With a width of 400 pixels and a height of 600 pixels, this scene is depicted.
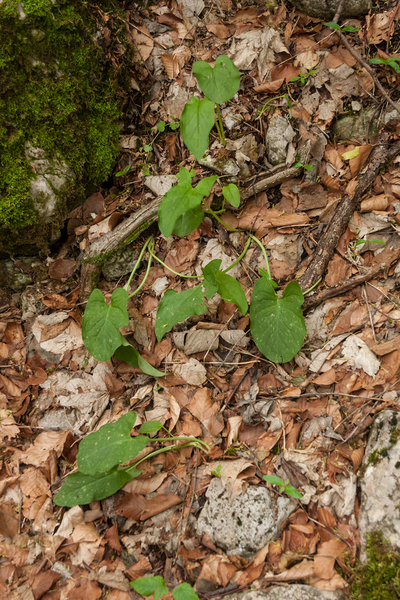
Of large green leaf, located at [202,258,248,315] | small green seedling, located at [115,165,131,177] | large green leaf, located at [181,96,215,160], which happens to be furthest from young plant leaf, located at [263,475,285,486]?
small green seedling, located at [115,165,131,177]

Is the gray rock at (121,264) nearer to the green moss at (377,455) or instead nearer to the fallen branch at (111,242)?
the fallen branch at (111,242)

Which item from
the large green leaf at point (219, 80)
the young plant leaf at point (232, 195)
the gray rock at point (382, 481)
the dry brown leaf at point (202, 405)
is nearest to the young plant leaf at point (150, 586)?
the dry brown leaf at point (202, 405)

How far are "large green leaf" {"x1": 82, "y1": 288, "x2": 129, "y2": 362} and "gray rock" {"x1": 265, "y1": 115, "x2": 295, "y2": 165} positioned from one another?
1.45 metres

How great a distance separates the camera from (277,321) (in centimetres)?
194

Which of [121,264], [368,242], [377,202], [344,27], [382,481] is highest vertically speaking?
[344,27]

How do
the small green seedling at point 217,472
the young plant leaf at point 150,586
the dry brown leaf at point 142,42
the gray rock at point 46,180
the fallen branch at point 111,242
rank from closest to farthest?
the young plant leaf at point 150,586, the small green seedling at point 217,472, the gray rock at point 46,180, the fallen branch at point 111,242, the dry brown leaf at point 142,42

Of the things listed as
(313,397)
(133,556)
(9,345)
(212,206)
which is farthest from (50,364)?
(313,397)

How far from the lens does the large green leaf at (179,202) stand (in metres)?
1.98

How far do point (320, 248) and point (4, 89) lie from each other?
2.29 meters

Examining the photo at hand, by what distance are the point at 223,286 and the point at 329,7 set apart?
7.54 feet

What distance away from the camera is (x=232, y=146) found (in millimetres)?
2572

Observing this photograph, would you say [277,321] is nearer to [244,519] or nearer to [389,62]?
A: [244,519]

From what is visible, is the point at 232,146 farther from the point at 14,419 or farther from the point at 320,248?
the point at 14,419

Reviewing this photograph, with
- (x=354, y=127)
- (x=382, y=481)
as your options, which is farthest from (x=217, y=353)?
(x=354, y=127)
